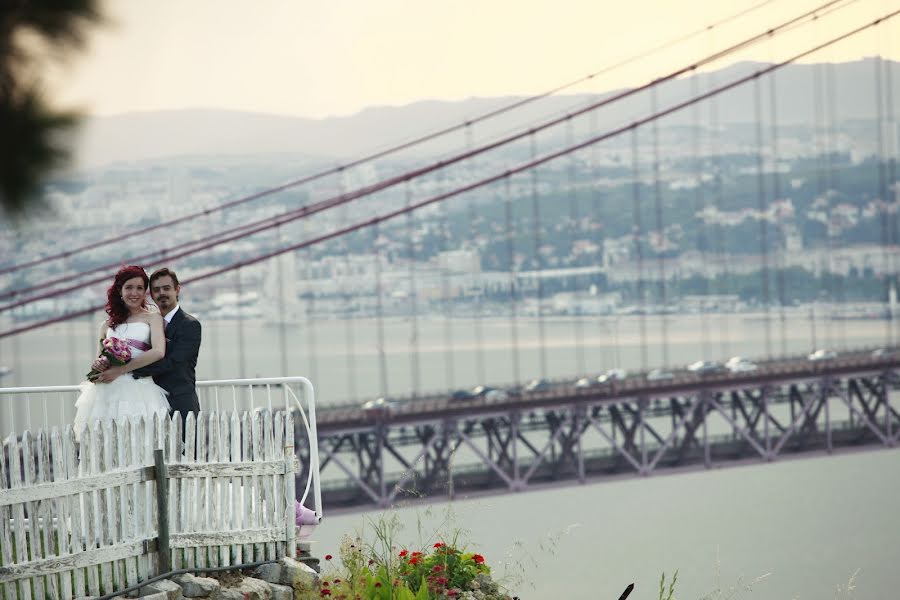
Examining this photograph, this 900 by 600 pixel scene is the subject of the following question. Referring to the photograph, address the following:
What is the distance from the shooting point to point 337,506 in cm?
3058

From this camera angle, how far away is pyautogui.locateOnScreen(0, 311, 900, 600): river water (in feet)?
109

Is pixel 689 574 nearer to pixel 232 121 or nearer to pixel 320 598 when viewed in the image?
pixel 320 598

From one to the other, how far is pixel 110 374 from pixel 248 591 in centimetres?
121

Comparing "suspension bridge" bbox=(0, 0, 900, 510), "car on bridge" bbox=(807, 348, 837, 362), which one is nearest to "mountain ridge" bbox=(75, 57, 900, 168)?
"suspension bridge" bbox=(0, 0, 900, 510)

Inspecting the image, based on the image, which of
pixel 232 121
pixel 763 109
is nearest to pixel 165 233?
pixel 232 121

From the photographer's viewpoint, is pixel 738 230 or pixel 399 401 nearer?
pixel 399 401

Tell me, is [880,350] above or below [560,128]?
below

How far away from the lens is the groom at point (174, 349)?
632cm

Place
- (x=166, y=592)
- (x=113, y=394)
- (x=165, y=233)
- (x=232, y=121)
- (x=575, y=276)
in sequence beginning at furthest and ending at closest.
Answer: (x=232, y=121) → (x=165, y=233) → (x=575, y=276) → (x=113, y=394) → (x=166, y=592)

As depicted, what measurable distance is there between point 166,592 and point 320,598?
2.38ft

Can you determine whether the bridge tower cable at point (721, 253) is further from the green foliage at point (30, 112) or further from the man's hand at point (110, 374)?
the green foliage at point (30, 112)

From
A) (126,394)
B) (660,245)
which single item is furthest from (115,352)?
(660,245)

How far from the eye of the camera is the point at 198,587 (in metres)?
6.05

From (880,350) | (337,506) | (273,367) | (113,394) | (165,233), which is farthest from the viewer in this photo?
(165,233)
